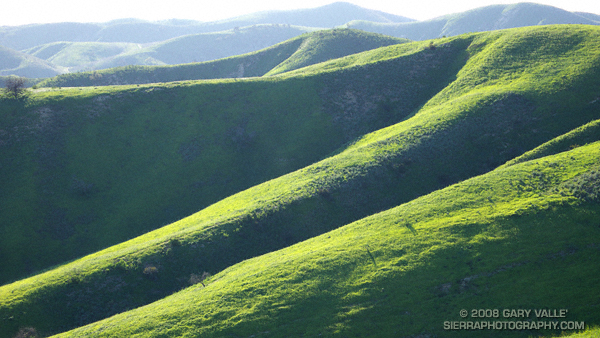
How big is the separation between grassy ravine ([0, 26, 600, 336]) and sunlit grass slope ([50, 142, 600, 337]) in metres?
0.18

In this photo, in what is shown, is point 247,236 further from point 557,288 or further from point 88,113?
point 88,113

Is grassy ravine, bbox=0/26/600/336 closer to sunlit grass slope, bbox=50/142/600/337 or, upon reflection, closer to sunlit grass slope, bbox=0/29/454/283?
sunlit grass slope, bbox=50/142/600/337

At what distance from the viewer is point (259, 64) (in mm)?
162625

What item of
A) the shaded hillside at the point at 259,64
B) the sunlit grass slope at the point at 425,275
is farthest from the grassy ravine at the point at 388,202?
the shaded hillside at the point at 259,64

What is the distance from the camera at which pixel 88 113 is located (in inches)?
2667

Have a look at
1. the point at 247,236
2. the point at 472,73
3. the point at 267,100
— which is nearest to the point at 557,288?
the point at 247,236

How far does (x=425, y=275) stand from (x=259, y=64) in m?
156

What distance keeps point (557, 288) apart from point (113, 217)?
63405 mm

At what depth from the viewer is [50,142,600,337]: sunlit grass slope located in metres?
24.1
